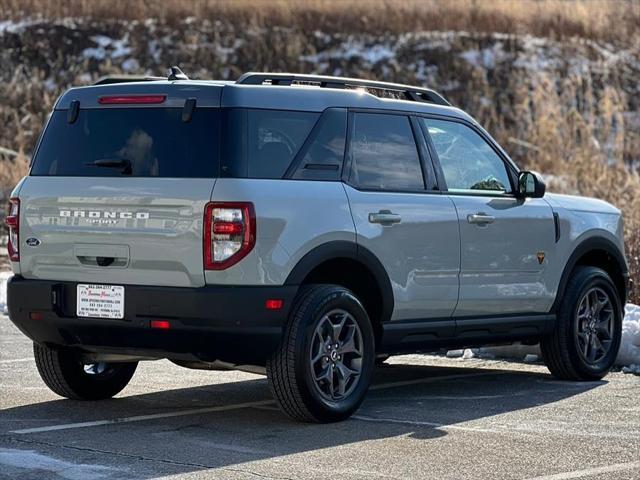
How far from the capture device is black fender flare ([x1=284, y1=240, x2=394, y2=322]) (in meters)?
8.47

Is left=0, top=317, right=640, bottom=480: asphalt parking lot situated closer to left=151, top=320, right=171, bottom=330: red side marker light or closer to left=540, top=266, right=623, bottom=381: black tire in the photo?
left=540, top=266, right=623, bottom=381: black tire

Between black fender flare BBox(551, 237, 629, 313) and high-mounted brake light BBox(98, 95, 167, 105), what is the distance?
11.0ft

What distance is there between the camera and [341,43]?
127 feet

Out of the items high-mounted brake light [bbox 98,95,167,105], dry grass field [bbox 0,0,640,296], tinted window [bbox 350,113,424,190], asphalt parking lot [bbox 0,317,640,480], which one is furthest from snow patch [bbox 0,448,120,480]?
dry grass field [bbox 0,0,640,296]

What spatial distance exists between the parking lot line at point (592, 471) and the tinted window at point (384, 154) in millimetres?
2425

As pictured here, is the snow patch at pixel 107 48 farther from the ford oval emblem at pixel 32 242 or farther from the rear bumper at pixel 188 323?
the rear bumper at pixel 188 323

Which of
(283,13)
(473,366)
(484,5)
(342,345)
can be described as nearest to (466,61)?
(484,5)

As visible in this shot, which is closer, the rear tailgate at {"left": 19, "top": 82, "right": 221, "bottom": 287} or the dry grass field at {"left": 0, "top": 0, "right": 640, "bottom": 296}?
the rear tailgate at {"left": 19, "top": 82, "right": 221, "bottom": 287}

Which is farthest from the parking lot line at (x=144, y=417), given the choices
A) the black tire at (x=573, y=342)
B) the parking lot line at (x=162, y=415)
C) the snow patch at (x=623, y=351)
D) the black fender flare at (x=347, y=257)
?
the snow patch at (x=623, y=351)

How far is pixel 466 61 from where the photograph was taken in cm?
3788

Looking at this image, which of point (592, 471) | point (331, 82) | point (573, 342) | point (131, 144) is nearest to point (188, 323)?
point (131, 144)

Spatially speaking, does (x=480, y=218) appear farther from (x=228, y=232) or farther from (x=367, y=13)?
(x=367, y=13)

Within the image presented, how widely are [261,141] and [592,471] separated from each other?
2605 mm

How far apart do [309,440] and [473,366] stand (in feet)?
12.0
